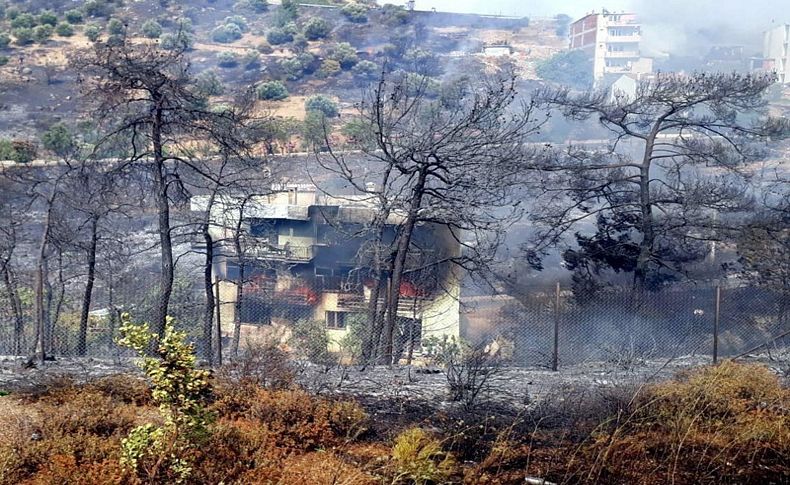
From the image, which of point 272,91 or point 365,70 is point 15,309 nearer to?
point 272,91

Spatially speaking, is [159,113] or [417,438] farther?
[159,113]

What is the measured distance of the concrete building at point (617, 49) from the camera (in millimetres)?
54312

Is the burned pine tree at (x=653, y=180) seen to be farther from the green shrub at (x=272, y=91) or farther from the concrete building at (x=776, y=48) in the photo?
the concrete building at (x=776, y=48)

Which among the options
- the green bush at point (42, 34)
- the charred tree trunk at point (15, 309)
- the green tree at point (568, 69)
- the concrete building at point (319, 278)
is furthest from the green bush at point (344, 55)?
the charred tree trunk at point (15, 309)

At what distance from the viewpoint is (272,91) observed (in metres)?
46.9

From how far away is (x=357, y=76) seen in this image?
180ft

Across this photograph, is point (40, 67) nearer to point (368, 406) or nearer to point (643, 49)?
point (643, 49)

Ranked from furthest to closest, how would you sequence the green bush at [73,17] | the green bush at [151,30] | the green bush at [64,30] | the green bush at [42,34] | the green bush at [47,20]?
the green bush at [73,17] < the green bush at [47,20] < the green bush at [151,30] < the green bush at [64,30] < the green bush at [42,34]

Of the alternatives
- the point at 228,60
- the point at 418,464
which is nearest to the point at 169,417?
the point at 418,464

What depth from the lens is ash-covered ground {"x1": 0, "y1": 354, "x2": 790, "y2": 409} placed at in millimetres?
7293

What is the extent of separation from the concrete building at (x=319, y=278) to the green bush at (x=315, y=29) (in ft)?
145

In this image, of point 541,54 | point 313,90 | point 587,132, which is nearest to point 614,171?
point 587,132

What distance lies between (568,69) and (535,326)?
52.4 m

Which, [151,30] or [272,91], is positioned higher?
[151,30]
